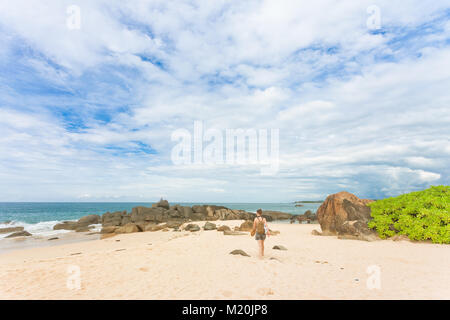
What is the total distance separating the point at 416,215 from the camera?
1436 centimetres

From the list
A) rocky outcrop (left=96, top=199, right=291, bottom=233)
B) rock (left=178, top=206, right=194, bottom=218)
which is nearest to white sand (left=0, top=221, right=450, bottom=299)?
rocky outcrop (left=96, top=199, right=291, bottom=233)

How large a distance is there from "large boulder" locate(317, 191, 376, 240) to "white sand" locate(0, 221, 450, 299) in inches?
119

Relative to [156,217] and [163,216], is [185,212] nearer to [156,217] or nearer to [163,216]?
[163,216]

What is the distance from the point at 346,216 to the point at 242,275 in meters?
11.9

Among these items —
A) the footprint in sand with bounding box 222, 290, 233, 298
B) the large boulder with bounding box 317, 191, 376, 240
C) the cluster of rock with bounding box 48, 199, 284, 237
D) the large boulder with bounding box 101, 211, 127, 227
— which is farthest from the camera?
the large boulder with bounding box 101, 211, 127, 227

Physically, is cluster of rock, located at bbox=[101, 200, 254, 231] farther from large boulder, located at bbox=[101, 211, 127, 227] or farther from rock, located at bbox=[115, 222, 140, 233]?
rock, located at bbox=[115, 222, 140, 233]

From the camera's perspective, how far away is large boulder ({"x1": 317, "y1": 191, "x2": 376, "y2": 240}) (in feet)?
51.6

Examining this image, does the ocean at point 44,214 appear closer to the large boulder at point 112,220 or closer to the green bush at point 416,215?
the large boulder at point 112,220

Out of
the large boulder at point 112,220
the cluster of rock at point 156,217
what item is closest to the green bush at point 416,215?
the cluster of rock at point 156,217

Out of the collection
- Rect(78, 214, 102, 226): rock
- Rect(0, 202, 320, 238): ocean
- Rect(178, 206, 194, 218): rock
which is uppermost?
Rect(178, 206, 194, 218): rock

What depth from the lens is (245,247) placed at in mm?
13312

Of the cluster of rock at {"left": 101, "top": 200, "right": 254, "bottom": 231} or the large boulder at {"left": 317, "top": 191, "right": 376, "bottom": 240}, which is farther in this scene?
the cluster of rock at {"left": 101, "top": 200, "right": 254, "bottom": 231}
